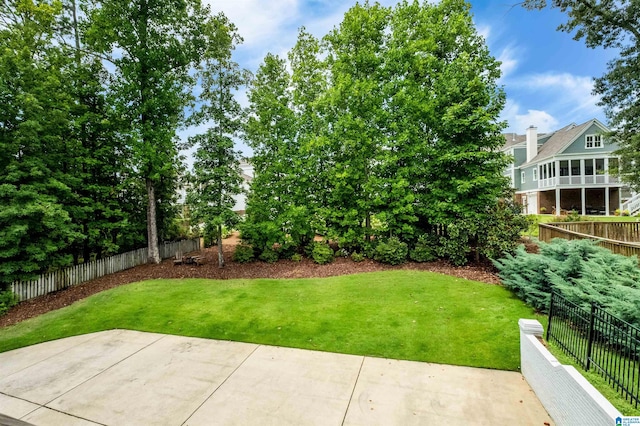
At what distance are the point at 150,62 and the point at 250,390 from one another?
13.8m

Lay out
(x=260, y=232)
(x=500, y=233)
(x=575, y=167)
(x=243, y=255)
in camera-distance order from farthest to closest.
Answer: (x=575, y=167), (x=243, y=255), (x=260, y=232), (x=500, y=233)

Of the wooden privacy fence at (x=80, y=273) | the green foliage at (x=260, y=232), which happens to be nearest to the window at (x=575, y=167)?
the green foliage at (x=260, y=232)

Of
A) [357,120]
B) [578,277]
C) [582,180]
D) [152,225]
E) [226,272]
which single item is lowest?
[226,272]

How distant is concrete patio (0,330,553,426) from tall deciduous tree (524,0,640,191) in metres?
15.9

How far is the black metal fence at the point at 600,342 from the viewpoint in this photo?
3566 mm

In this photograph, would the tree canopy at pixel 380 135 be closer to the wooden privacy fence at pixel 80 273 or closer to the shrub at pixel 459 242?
the shrub at pixel 459 242

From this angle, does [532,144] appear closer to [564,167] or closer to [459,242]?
[564,167]

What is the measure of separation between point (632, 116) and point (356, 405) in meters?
20.5

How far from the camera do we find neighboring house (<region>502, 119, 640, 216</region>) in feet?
79.8

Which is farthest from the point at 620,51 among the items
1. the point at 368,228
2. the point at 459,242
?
the point at 368,228

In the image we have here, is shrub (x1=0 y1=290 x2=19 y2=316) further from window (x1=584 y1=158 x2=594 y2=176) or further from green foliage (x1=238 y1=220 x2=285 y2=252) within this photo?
window (x1=584 y1=158 x2=594 y2=176)

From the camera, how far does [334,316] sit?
23.3 feet

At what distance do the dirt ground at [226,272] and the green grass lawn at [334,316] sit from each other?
2.61 ft

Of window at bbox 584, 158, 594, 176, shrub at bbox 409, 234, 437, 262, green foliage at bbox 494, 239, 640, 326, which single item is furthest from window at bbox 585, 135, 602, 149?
green foliage at bbox 494, 239, 640, 326
